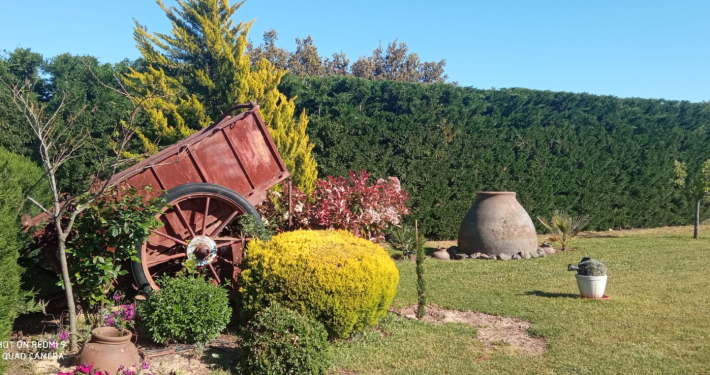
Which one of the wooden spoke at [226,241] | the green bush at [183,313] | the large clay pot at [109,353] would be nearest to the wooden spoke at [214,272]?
the wooden spoke at [226,241]

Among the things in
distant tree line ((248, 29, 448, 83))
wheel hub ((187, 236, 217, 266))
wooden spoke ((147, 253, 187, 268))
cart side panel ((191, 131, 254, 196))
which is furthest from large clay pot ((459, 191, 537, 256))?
distant tree line ((248, 29, 448, 83))

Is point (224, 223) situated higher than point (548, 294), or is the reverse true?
point (224, 223)

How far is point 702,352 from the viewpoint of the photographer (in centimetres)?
480

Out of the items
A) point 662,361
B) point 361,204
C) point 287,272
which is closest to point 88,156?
point 361,204

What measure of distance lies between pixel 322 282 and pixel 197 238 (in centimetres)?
159

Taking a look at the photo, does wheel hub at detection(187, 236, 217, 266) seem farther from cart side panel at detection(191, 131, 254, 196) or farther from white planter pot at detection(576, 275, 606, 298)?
white planter pot at detection(576, 275, 606, 298)

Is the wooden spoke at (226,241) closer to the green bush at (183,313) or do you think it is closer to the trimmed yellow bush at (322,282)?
the trimmed yellow bush at (322,282)

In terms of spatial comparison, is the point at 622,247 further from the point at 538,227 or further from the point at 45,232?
the point at 45,232

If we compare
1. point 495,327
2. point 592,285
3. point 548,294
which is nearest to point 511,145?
point 548,294

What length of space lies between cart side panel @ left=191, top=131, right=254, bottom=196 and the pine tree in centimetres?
436

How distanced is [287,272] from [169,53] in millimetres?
10582

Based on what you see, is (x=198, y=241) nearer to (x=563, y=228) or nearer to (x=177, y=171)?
(x=177, y=171)

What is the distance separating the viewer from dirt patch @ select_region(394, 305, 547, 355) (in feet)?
16.9

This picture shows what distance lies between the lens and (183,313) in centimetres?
465
